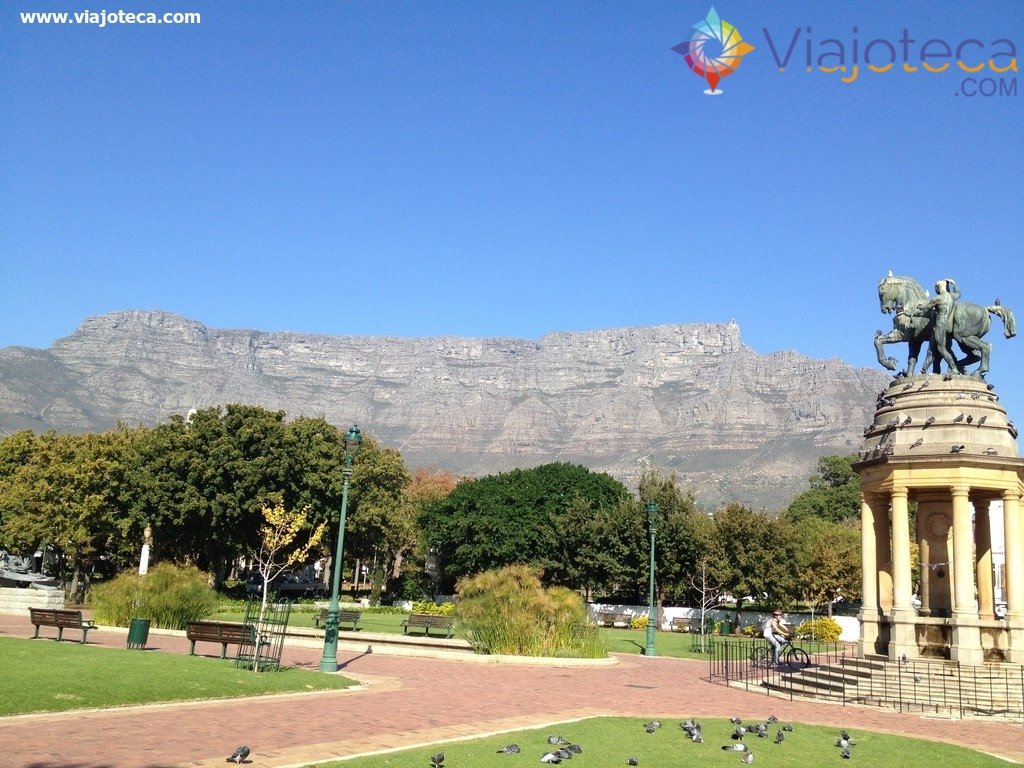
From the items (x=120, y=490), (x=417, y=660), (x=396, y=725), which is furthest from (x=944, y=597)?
(x=120, y=490)

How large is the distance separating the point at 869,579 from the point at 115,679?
1896cm

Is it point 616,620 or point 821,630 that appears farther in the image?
point 616,620

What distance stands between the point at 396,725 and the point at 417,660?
12371 millimetres

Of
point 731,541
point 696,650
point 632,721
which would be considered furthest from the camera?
point 731,541

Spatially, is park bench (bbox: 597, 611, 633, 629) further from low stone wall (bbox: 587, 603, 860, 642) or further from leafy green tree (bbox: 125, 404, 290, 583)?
leafy green tree (bbox: 125, 404, 290, 583)

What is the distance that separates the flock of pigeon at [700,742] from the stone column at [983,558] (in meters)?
11.9

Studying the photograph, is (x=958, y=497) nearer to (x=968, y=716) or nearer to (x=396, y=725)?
(x=968, y=716)

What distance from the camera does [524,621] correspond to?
91.7 ft

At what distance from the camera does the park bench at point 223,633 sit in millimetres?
20781

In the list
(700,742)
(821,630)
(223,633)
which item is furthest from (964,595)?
(821,630)

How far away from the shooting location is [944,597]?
24297mm

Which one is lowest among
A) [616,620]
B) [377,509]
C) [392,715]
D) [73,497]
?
[616,620]

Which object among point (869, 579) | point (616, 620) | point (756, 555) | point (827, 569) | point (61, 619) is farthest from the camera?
point (827, 569)

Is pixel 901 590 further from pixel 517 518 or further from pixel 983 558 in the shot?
pixel 517 518
